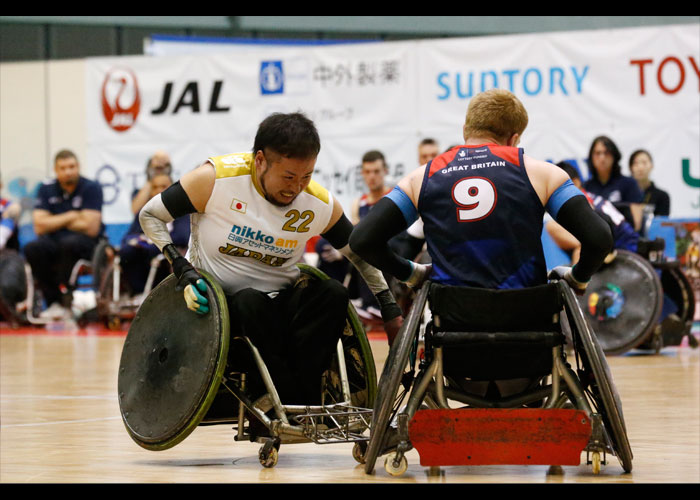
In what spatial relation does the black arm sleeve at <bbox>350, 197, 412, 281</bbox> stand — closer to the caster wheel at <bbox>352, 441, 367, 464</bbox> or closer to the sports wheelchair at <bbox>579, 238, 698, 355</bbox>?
the caster wheel at <bbox>352, 441, 367, 464</bbox>

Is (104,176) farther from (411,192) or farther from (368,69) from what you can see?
(411,192)

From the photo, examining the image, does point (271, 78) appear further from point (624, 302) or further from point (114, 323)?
point (624, 302)

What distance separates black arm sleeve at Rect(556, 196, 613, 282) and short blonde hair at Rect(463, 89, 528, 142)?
355 millimetres

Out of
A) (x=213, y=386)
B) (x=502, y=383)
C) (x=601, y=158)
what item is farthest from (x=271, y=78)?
(x=502, y=383)

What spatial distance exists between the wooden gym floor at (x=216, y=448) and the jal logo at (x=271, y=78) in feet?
16.3

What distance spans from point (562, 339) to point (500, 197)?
1.63ft

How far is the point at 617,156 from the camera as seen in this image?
988cm

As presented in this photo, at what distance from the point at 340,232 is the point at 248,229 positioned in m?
0.42

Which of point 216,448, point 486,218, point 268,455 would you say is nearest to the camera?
point 486,218

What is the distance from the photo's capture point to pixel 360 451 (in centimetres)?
429

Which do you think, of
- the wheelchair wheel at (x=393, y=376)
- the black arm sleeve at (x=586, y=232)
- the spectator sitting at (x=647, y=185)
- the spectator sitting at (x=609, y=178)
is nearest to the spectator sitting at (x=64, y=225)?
the spectator sitting at (x=609, y=178)

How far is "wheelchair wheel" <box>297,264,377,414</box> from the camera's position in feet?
14.8

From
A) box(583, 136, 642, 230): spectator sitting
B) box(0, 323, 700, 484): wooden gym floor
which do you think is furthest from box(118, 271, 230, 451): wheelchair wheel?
box(583, 136, 642, 230): spectator sitting

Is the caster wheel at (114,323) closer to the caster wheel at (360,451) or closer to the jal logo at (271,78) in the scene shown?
the jal logo at (271,78)
